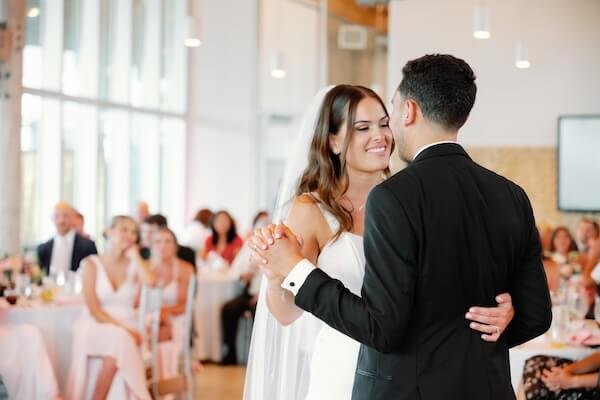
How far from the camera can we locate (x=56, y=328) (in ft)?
22.0

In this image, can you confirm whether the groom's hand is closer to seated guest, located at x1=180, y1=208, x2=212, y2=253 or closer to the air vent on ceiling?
seated guest, located at x1=180, y1=208, x2=212, y2=253

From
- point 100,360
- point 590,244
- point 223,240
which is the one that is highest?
point 590,244

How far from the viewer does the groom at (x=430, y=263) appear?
2098mm

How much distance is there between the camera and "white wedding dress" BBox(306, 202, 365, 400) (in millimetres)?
2928

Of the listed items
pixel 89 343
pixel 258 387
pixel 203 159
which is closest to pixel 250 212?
pixel 203 159

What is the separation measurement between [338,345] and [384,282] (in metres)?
0.90

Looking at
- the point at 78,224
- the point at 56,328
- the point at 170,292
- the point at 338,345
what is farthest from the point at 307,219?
the point at 78,224

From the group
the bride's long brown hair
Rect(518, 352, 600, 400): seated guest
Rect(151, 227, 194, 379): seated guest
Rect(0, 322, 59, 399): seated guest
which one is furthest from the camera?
Rect(151, 227, 194, 379): seated guest

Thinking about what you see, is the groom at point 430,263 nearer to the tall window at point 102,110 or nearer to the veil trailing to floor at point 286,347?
the veil trailing to floor at point 286,347

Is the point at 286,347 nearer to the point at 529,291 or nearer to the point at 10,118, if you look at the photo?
the point at 529,291

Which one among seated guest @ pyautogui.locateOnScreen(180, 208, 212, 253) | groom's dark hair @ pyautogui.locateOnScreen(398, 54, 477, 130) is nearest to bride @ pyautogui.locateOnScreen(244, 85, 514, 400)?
groom's dark hair @ pyautogui.locateOnScreen(398, 54, 477, 130)

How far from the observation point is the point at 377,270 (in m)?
2.10

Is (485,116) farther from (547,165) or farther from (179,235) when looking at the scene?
(179,235)

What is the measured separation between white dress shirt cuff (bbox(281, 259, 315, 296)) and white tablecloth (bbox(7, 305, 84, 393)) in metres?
4.65
